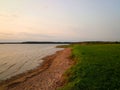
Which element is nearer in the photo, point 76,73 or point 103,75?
point 103,75

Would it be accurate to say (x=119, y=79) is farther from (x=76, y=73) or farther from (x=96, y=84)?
(x=76, y=73)

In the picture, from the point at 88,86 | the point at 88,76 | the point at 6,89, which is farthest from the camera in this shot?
the point at 6,89

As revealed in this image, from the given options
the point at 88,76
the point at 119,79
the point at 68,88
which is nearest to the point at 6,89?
the point at 68,88

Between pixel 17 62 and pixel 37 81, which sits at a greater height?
pixel 37 81

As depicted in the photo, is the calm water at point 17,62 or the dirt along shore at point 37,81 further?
the calm water at point 17,62

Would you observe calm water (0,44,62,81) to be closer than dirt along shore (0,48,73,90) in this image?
No

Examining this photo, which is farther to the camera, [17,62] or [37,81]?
[17,62]

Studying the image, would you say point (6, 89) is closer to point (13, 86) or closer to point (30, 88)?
point (13, 86)

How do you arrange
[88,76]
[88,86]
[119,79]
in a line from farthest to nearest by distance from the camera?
1. [88,76]
2. [119,79]
3. [88,86]

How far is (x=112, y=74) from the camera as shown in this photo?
13.2m

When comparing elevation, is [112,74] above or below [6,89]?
above

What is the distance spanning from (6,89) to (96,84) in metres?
7.51

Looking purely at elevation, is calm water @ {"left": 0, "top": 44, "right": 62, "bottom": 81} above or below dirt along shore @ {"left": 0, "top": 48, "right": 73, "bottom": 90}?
below

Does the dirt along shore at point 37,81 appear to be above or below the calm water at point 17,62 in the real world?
above
